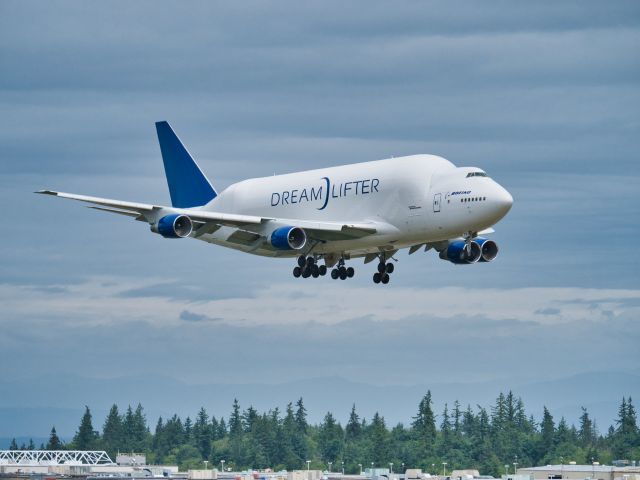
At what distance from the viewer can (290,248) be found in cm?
11069

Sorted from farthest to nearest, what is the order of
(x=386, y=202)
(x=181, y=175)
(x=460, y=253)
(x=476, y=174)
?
(x=181, y=175)
(x=460, y=253)
(x=386, y=202)
(x=476, y=174)

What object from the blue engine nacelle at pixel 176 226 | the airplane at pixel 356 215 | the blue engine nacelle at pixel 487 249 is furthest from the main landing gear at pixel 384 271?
the blue engine nacelle at pixel 176 226

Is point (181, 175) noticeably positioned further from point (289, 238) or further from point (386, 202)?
point (386, 202)

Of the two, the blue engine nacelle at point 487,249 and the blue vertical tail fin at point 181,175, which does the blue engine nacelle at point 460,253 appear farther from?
the blue vertical tail fin at point 181,175

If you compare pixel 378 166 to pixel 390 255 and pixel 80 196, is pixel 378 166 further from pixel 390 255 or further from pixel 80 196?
pixel 80 196

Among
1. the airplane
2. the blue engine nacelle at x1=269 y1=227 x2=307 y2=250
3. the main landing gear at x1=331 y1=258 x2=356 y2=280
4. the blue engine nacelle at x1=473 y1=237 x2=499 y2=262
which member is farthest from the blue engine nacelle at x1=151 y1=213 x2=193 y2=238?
the blue engine nacelle at x1=473 y1=237 x2=499 y2=262

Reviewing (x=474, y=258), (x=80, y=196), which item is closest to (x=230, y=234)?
(x=80, y=196)

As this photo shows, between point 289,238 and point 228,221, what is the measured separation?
531cm

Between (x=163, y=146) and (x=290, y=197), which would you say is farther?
(x=163, y=146)

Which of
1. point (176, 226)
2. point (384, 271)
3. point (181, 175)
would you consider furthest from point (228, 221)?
point (181, 175)

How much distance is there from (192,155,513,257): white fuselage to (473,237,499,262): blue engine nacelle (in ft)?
17.6

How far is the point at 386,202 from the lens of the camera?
4321 inches

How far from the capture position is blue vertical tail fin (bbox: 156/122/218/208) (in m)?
134

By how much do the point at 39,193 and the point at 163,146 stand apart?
3525 centimetres
